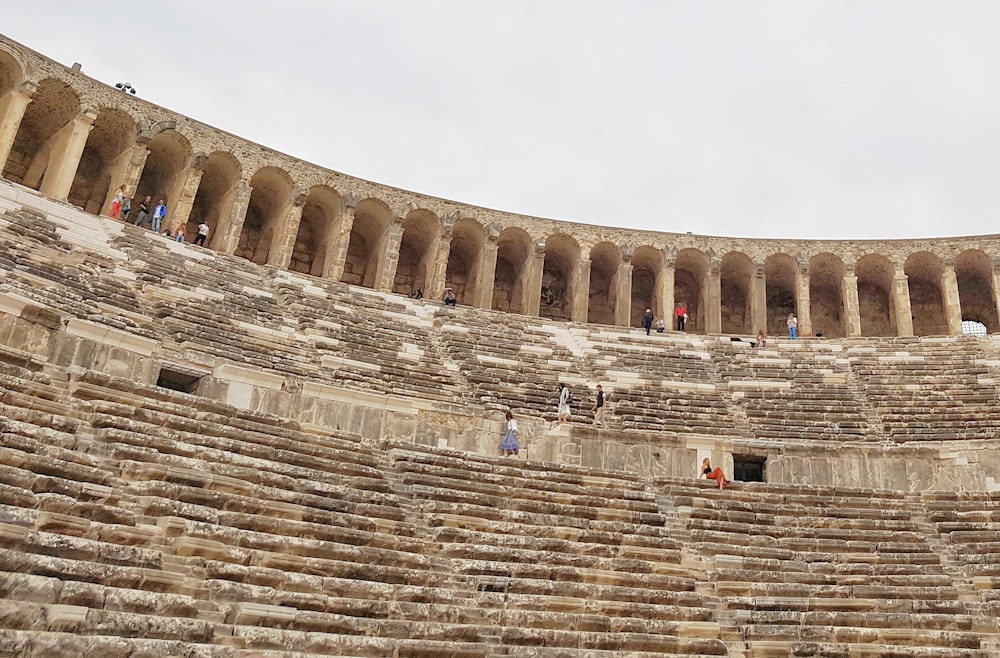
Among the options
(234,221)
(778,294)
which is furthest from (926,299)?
(234,221)

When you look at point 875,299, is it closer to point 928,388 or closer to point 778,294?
point 778,294

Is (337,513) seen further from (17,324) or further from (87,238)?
(87,238)

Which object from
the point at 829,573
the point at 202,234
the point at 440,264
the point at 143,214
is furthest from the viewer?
the point at 440,264

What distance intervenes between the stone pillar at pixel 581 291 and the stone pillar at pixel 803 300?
6.27 metres

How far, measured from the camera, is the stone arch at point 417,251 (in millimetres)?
26188

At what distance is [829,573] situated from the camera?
10.4m

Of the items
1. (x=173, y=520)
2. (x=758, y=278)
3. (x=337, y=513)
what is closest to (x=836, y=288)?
(x=758, y=278)

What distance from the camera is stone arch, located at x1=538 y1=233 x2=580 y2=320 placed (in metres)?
27.5

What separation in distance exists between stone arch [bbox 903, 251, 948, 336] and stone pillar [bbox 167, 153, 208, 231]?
67.7 ft

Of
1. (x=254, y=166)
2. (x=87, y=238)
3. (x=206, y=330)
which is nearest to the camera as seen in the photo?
(x=206, y=330)

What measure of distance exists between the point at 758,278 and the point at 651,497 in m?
16.4

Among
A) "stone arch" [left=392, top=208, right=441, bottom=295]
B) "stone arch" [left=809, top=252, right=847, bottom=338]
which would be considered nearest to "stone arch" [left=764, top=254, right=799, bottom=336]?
"stone arch" [left=809, top=252, right=847, bottom=338]

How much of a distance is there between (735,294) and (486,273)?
8733 millimetres

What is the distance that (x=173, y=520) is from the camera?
301 inches
